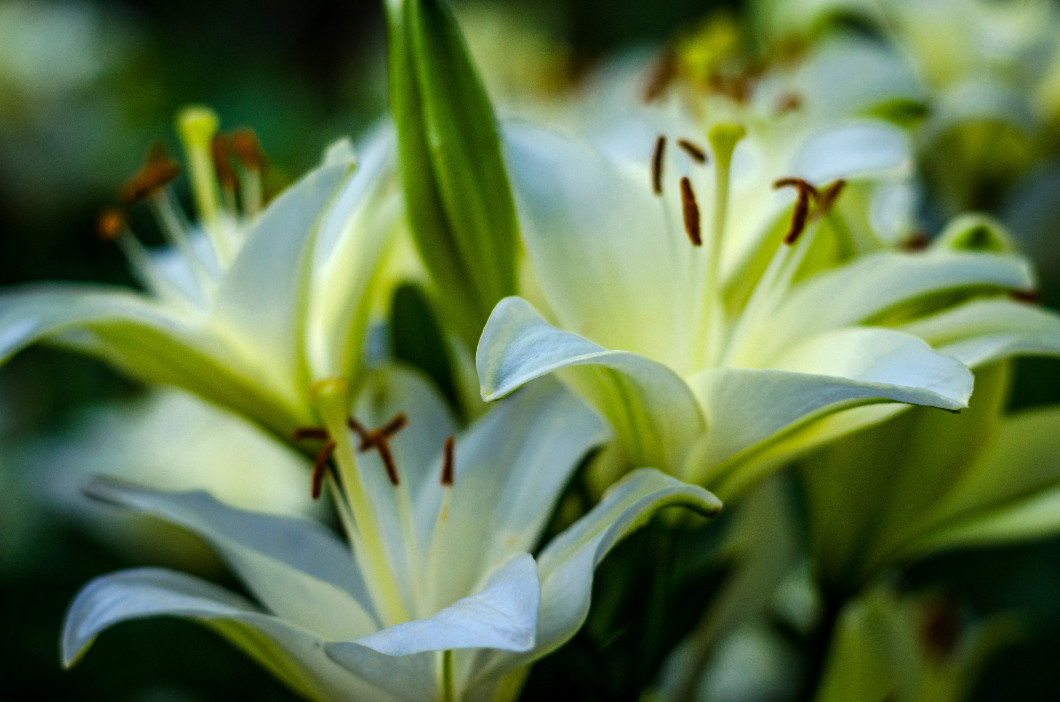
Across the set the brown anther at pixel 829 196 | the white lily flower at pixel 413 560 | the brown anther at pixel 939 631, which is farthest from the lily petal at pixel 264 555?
the brown anther at pixel 939 631

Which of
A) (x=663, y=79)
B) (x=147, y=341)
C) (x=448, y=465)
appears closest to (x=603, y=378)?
(x=448, y=465)

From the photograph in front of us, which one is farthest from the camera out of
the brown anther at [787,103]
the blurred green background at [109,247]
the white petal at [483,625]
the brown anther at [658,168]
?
the blurred green background at [109,247]

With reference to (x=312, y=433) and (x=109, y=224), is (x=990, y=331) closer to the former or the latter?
(x=312, y=433)

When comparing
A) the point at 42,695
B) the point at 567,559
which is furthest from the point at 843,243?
the point at 42,695

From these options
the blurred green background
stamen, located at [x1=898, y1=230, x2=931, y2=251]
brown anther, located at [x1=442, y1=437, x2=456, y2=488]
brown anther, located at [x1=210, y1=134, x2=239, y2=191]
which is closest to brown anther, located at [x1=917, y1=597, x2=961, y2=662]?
the blurred green background

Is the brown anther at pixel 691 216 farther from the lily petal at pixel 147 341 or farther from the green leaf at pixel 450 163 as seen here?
the lily petal at pixel 147 341

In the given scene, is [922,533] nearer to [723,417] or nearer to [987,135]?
[723,417]
